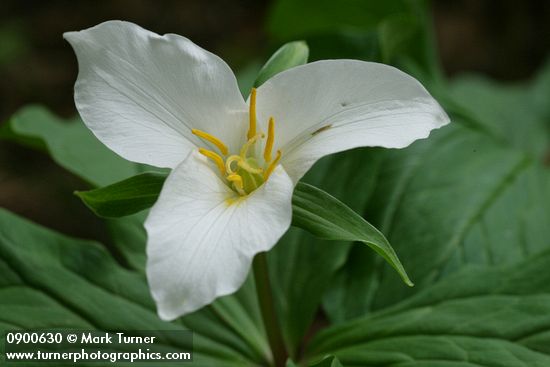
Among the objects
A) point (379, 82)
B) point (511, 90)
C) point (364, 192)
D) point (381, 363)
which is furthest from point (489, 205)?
point (511, 90)

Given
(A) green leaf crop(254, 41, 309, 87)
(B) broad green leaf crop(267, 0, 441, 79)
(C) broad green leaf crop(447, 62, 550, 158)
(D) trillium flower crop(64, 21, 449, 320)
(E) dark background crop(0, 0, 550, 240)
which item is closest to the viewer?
(D) trillium flower crop(64, 21, 449, 320)

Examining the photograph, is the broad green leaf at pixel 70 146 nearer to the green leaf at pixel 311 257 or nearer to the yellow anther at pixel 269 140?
the green leaf at pixel 311 257

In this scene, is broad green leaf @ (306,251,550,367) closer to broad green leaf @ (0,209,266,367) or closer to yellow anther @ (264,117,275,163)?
broad green leaf @ (0,209,266,367)

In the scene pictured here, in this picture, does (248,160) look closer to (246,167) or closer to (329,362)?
(246,167)

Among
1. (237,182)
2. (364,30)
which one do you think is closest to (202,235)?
(237,182)

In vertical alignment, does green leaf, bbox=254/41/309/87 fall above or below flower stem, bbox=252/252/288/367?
above

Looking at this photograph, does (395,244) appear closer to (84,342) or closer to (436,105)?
(436,105)

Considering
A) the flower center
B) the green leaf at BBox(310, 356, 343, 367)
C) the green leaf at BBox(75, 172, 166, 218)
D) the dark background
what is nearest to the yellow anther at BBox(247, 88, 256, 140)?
the flower center
